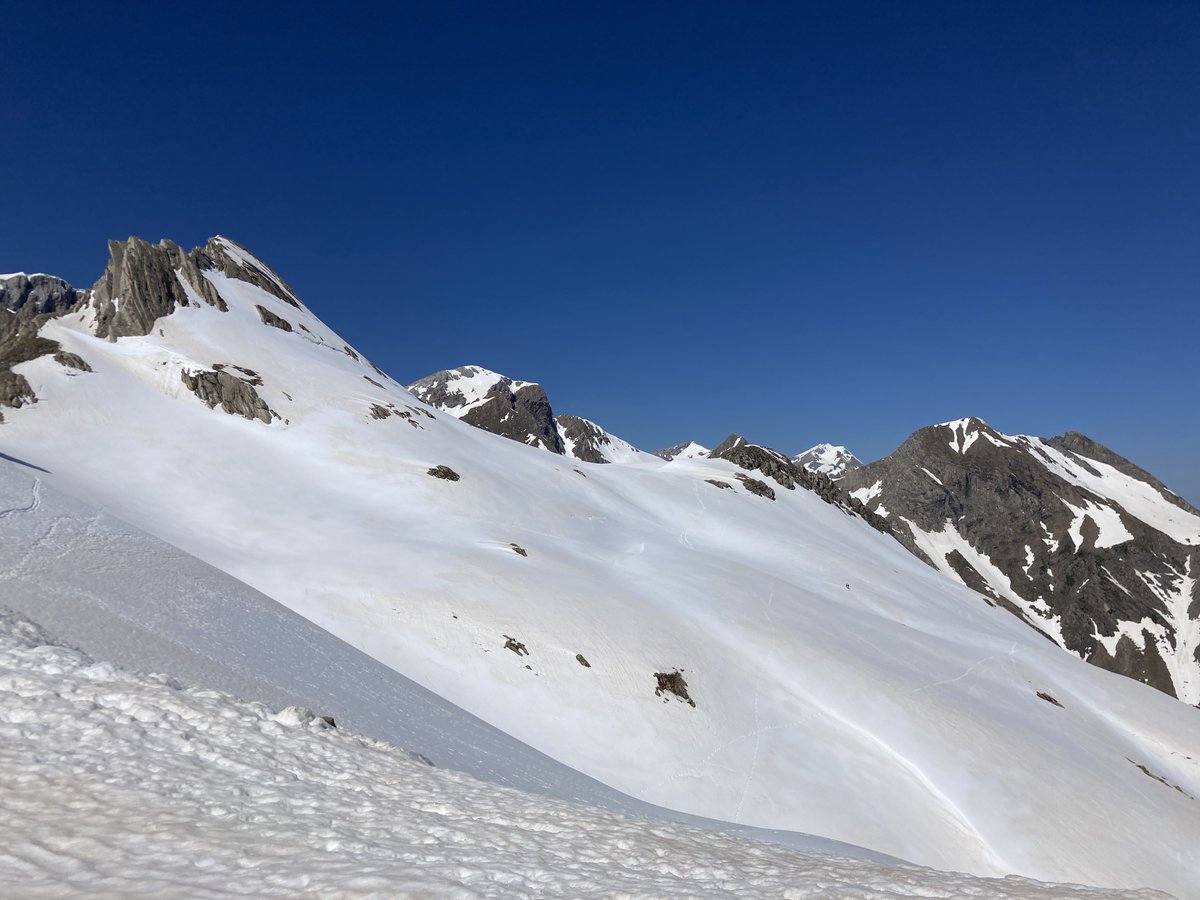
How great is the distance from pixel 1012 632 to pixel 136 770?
7840 centimetres

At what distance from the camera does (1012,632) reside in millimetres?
68875

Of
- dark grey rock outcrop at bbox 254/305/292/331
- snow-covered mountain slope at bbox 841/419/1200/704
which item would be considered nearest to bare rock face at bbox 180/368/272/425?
dark grey rock outcrop at bbox 254/305/292/331

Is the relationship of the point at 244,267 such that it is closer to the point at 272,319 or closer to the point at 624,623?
the point at 272,319

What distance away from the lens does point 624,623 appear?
3409 cm

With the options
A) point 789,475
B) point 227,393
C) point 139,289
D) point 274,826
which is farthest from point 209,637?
point 789,475

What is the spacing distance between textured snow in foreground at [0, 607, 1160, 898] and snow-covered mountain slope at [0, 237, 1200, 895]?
16032 millimetres

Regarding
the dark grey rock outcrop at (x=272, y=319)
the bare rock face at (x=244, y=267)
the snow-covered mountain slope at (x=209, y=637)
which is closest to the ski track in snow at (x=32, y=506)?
the snow-covered mountain slope at (x=209, y=637)

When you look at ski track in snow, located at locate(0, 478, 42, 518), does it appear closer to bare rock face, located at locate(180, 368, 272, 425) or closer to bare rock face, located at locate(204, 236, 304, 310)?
bare rock face, located at locate(180, 368, 272, 425)

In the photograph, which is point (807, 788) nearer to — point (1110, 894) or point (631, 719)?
point (631, 719)

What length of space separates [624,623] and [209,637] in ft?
71.5

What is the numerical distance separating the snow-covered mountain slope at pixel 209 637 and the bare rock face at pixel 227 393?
33.6m

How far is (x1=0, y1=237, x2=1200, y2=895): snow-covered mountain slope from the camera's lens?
27.1 m

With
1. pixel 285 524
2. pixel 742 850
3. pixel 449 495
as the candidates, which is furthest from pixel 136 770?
pixel 449 495

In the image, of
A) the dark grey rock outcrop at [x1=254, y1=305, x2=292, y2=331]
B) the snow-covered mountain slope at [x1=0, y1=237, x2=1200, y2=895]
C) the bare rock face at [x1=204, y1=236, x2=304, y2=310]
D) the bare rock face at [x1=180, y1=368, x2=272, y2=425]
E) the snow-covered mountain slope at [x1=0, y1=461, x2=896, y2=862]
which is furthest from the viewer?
the bare rock face at [x1=204, y1=236, x2=304, y2=310]
